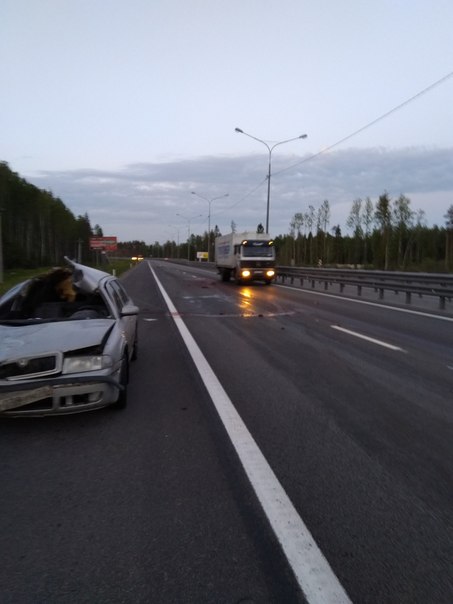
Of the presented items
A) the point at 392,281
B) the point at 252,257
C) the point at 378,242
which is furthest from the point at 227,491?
the point at 378,242

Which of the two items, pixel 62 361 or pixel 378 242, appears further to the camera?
pixel 378 242

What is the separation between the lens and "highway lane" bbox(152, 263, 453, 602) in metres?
3.24

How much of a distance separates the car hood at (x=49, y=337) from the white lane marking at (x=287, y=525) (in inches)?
63.6

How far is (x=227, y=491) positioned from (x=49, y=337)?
8.52 feet

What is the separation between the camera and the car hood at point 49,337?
5.40 m

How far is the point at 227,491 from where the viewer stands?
414cm

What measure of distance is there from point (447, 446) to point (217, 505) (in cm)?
240

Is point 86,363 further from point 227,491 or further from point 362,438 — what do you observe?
point 362,438

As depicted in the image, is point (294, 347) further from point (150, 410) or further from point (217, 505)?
point (217, 505)

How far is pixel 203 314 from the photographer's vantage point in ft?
56.4

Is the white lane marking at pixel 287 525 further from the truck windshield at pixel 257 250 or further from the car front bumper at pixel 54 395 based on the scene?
the truck windshield at pixel 257 250

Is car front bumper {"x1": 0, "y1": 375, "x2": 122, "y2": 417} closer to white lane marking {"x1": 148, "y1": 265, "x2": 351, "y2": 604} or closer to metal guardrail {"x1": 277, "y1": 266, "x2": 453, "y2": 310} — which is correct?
white lane marking {"x1": 148, "y1": 265, "x2": 351, "y2": 604}

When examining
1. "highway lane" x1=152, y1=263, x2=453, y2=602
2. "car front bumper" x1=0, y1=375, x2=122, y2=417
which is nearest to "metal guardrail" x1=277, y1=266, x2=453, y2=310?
"highway lane" x1=152, y1=263, x2=453, y2=602

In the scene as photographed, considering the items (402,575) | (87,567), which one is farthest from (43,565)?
(402,575)
